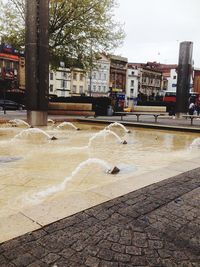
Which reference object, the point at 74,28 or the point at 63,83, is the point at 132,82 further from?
the point at 74,28

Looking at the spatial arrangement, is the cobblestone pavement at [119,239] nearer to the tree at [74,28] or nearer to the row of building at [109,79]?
the tree at [74,28]

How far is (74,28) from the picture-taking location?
22156mm

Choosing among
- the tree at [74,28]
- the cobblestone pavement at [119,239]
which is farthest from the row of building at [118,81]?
the cobblestone pavement at [119,239]

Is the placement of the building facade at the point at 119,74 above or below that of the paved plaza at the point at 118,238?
above

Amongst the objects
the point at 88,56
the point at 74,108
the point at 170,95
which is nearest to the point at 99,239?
the point at 74,108

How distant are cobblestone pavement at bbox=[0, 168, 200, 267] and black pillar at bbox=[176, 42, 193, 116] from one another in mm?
20606

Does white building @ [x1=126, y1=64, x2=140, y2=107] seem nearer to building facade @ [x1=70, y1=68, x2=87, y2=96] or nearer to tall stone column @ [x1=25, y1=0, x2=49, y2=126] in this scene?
building facade @ [x1=70, y1=68, x2=87, y2=96]

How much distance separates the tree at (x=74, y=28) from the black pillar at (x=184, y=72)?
5465 millimetres

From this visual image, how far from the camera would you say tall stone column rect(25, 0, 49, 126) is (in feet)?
40.7

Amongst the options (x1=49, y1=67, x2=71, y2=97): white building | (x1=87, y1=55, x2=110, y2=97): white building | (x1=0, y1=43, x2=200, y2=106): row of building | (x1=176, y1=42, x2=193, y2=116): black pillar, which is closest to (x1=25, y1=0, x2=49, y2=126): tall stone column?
(x1=176, y1=42, x2=193, y2=116): black pillar

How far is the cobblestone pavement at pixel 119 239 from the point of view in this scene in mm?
2018

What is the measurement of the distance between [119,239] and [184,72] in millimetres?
21974

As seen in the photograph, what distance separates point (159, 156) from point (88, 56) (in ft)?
63.4

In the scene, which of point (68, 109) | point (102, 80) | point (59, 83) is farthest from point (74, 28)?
point (102, 80)
